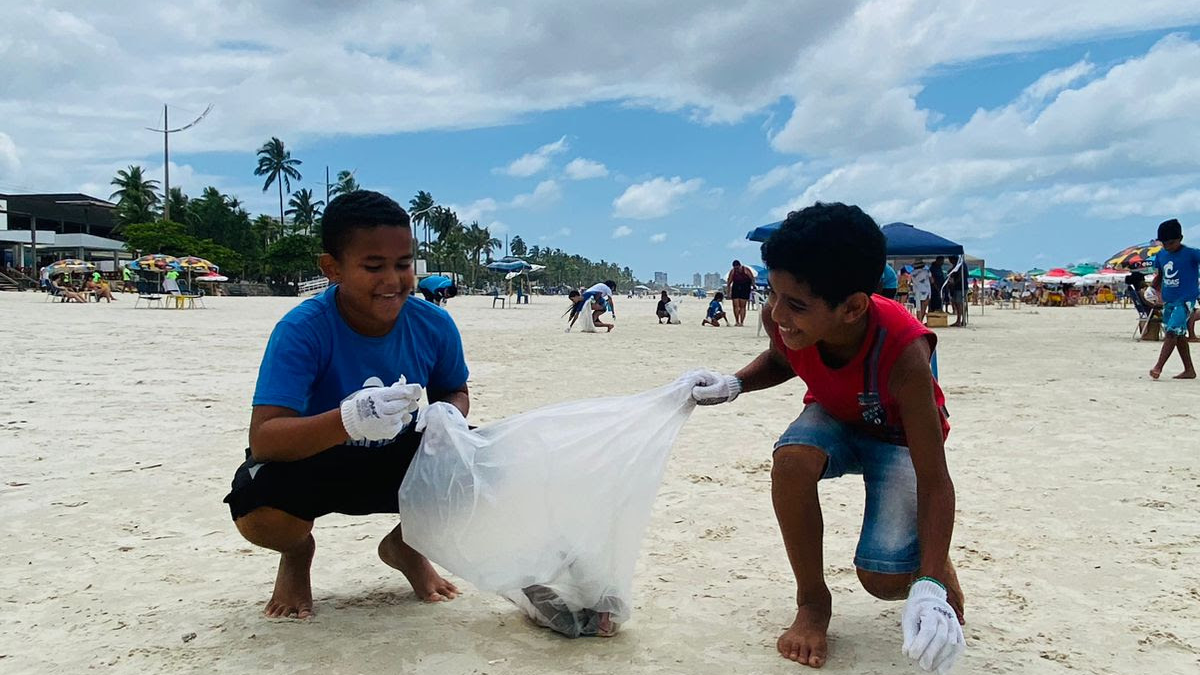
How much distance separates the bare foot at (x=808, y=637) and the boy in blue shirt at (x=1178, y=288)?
7.48 metres

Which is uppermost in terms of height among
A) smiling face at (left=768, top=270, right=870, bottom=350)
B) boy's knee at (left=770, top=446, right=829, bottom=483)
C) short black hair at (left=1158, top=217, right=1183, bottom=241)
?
short black hair at (left=1158, top=217, right=1183, bottom=241)

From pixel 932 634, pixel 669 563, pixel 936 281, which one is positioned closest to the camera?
pixel 932 634

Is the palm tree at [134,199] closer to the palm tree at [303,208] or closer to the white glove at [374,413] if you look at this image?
the palm tree at [303,208]

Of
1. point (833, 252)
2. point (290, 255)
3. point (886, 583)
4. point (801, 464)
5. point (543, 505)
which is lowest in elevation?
point (886, 583)

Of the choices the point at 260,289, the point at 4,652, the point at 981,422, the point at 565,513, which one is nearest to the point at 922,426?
the point at 565,513

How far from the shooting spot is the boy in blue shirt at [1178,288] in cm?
814

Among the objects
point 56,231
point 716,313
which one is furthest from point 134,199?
point 716,313

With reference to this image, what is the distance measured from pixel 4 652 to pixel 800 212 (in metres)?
2.41

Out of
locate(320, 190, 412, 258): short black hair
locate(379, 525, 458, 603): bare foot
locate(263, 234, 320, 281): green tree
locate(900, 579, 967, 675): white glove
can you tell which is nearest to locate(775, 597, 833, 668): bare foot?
locate(900, 579, 967, 675): white glove

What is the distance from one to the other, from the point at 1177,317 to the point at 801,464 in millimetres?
7657

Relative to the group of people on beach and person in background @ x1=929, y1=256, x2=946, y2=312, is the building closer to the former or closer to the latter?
person in background @ x1=929, y1=256, x2=946, y2=312

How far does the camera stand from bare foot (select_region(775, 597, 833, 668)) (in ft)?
7.40

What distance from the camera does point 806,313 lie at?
2.26m

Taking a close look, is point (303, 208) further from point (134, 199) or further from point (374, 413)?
point (374, 413)
